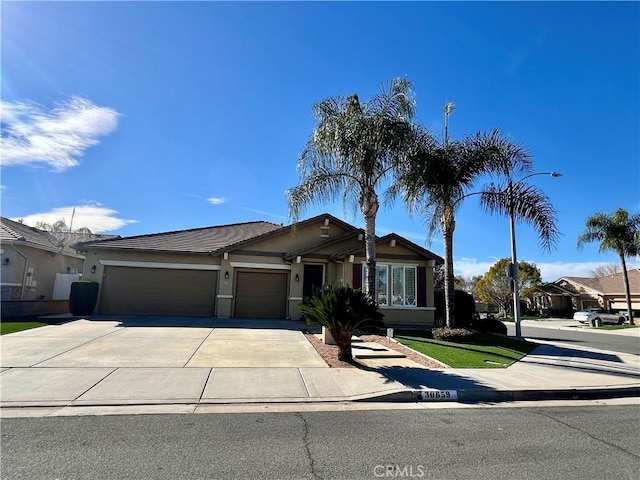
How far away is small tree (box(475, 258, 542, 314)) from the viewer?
44562 mm

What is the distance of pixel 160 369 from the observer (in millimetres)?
8031

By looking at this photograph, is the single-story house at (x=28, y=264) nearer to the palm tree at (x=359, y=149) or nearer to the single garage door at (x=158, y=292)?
the single garage door at (x=158, y=292)

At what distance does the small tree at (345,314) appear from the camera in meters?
9.25

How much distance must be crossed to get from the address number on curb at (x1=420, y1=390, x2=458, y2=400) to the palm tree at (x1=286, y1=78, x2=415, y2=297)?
5.52 metres

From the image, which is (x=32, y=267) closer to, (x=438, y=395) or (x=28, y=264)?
(x=28, y=264)

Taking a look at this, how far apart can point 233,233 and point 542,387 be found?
17307mm

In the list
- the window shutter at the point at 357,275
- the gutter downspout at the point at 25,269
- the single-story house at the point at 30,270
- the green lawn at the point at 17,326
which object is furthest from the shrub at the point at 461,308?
the gutter downspout at the point at 25,269

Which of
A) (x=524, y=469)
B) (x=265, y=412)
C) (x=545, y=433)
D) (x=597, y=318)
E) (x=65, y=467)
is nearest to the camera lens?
(x=65, y=467)

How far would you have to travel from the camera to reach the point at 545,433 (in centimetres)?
536

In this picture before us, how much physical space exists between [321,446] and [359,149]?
9893 mm

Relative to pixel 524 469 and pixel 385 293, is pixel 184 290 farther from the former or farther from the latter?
pixel 524 469

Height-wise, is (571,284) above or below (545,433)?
above

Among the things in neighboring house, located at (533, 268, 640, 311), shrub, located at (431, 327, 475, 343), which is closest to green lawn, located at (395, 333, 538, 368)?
shrub, located at (431, 327, 475, 343)

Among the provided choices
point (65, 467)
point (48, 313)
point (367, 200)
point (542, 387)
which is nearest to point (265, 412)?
point (65, 467)
